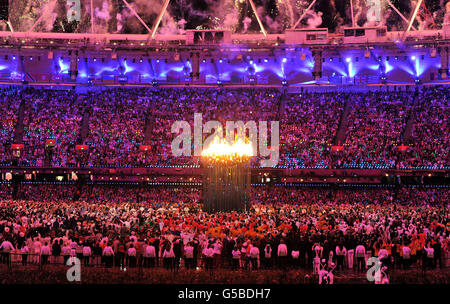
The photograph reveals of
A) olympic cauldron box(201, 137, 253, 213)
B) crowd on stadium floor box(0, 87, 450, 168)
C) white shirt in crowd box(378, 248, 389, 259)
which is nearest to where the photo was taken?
white shirt in crowd box(378, 248, 389, 259)

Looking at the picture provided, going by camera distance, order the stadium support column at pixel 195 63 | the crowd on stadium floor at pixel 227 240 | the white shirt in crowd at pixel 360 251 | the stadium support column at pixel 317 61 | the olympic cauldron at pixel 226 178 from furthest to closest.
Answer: the stadium support column at pixel 195 63, the stadium support column at pixel 317 61, the olympic cauldron at pixel 226 178, the crowd on stadium floor at pixel 227 240, the white shirt in crowd at pixel 360 251

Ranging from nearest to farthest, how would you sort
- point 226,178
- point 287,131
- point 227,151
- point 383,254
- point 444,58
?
point 383,254 < point 227,151 < point 226,178 < point 444,58 < point 287,131

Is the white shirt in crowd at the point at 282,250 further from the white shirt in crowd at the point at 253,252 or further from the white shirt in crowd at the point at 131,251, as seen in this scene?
the white shirt in crowd at the point at 131,251

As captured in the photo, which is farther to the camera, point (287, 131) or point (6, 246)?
point (287, 131)

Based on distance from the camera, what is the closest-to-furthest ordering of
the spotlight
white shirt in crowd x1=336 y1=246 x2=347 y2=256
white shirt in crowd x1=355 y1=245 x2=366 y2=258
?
white shirt in crowd x1=355 y1=245 x2=366 y2=258
white shirt in crowd x1=336 y1=246 x2=347 y2=256
the spotlight

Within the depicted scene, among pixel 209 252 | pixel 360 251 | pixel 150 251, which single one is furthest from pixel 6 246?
pixel 360 251

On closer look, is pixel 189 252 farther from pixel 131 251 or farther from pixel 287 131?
pixel 287 131

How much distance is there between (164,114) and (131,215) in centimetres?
2138

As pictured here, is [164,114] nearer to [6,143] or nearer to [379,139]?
[6,143]

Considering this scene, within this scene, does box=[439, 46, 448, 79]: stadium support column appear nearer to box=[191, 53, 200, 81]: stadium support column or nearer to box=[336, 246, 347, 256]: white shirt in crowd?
box=[191, 53, 200, 81]: stadium support column

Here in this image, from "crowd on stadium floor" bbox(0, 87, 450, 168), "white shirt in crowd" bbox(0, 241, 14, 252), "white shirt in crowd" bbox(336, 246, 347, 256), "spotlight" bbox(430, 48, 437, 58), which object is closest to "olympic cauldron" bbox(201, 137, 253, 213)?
"crowd on stadium floor" bbox(0, 87, 450, 168)

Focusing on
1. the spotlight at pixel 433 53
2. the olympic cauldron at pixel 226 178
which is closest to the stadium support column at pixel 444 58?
Result: the spotlight at pixel 433 53

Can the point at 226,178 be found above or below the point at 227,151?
below
